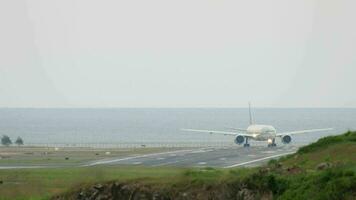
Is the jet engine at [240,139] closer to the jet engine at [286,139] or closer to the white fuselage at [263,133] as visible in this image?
the white fuselage at [263,133]

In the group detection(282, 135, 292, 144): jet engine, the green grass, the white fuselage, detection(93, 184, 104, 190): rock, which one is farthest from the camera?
detection(282, 135, 292, 144): jet engine

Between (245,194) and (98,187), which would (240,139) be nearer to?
(98,187)

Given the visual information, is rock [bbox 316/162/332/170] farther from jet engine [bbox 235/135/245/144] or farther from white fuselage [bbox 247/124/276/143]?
jet engine [bbox 235/135/245/144]

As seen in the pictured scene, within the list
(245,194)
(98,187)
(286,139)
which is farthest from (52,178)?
(286,139)

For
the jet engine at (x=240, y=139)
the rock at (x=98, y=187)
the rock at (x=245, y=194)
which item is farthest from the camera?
the jet engine at (x=240, y=139)

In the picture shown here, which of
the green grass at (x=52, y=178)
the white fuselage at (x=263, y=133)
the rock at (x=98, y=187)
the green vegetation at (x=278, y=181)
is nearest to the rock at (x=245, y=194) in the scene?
the green vegetation at (x=278, y=181)

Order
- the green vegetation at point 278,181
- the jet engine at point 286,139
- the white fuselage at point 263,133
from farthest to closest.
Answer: the jet engine at point 286,139 < the white fuselage at point 263,133 < the green vegetation at point 278,181

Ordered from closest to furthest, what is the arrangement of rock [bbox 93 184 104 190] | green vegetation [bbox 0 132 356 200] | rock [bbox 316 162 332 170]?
green vegetation [bbox 0 132 356 200]
rock [bbox 316 162 332 170]
rock [bbox 93 184 104 190]

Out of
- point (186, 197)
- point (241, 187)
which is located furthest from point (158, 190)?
point (241, 187)

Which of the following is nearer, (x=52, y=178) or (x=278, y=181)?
(x=278, y=181)

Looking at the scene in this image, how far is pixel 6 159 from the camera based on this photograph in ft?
261

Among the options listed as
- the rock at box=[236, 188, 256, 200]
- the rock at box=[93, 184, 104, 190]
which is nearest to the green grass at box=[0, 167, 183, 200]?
the rock at box=[93, 184, 104, 190]

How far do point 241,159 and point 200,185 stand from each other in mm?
40025

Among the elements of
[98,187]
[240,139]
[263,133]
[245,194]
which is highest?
[263,133]
